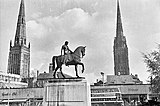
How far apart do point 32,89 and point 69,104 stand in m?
56.2

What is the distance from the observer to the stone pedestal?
14.4 meters

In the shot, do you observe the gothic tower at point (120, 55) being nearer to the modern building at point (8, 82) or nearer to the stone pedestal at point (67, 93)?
the modern building at point (8, 82)

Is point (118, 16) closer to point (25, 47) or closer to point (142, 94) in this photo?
point (25, 47)

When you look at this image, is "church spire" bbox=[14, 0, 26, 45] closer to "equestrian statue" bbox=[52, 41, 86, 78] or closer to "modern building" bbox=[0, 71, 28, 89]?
"modern building" bbox=[0, 71, 28, 89]

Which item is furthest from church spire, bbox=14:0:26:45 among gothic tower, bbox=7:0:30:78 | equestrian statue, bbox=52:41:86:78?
equestrian statue, bbox=52:41:86:78

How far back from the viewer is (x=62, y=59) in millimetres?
15648

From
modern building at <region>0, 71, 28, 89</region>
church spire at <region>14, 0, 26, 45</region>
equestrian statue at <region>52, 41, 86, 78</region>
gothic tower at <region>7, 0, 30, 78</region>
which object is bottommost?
modern building at <region>0, 71, 28, 89</region>

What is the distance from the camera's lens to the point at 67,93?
14547 millimetres

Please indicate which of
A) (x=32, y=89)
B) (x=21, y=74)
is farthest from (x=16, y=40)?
(x=32, y=89)

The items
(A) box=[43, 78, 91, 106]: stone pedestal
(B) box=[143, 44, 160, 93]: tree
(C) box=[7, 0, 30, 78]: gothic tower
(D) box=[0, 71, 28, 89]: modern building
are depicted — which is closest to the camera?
(A) box=[43, 78, 91, 106]: stone pedestal

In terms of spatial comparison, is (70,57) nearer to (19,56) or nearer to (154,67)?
(154,67)

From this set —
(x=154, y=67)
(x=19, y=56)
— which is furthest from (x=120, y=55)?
(x=154, y=67)

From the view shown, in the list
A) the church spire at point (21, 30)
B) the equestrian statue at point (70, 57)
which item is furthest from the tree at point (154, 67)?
the church spire at point (21, 30)

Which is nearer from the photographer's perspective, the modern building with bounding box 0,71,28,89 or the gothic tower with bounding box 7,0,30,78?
the modern building with bounding box 0,71,28,89
